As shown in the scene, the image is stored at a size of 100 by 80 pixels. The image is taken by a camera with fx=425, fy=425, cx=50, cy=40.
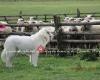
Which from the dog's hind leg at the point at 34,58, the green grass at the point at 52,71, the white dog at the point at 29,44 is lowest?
the green grass at the point at 52,71

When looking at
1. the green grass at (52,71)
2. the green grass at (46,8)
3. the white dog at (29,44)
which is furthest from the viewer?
the green grass at (46,8)

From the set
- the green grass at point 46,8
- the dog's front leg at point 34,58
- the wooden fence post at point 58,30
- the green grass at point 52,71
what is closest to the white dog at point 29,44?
the dog's front leg at point 34,58

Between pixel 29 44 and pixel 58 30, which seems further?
pixel 58 30

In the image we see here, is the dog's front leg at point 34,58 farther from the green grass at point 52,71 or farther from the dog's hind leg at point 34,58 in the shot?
the green grass at point 52,71

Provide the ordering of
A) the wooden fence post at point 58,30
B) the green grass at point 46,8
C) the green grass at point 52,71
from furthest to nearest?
1. the green grass at point 46,8
2. the wooden fence post at point 58,30
3. the green grass at point 52,71

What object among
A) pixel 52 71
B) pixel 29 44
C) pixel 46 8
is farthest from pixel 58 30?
pixel 46 8

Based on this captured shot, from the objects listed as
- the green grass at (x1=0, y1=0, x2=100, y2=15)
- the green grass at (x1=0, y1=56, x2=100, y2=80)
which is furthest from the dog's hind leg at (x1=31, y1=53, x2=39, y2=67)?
the green grass at (x1=0, y1=0, x2=100, y2=15)

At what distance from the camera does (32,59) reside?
1245cm

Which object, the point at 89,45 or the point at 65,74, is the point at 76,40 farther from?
the point at 65,74

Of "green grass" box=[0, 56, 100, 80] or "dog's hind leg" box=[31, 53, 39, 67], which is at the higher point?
"dog's hind leg" box=[31, 53, 39, 67]

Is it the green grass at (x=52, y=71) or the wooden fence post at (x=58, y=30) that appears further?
the wooden fence post at (x=58, y=30)

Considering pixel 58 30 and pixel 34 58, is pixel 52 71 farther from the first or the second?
pixel 58 30

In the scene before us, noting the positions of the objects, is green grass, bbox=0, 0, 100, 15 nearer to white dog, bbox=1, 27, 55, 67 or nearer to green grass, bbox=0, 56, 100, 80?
green grass, bbox=0, 56, 100, 80

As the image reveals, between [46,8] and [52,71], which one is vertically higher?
[52,71]
